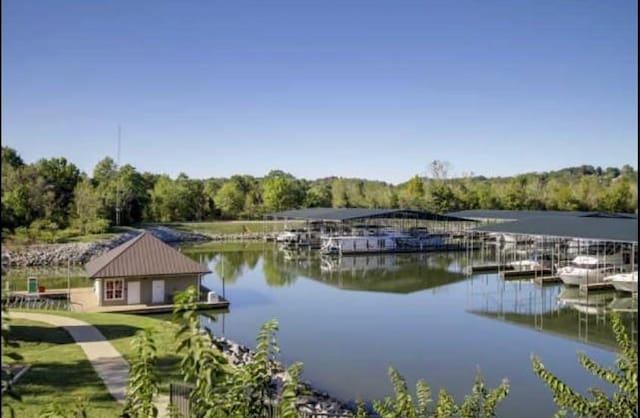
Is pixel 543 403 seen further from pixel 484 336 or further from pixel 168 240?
pixel 168 240

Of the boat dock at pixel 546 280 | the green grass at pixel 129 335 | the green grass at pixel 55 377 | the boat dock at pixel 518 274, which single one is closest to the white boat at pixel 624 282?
the boat dock at pixel 546 280

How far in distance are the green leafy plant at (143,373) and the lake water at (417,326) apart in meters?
5.89

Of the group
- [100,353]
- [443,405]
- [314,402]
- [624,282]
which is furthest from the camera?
[624,282]

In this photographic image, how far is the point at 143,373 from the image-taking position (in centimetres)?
414

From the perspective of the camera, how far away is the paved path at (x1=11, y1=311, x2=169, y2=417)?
37.2 feet

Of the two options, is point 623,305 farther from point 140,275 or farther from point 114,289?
point 114,289

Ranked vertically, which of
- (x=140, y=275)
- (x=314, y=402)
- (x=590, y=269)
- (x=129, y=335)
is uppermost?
(x=140, y=275)

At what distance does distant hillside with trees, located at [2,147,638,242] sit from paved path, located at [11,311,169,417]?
115ft

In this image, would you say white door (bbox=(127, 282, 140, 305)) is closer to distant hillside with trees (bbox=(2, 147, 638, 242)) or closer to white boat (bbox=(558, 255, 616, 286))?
white boat (bbox=(558, 255, 616, 286))

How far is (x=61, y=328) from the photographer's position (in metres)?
17.0

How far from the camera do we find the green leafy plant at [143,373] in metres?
3.97

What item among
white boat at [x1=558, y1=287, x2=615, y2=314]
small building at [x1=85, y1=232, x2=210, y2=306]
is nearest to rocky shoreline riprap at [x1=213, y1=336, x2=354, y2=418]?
small building at [x1=85, y1=232, x2=210, y2=306]

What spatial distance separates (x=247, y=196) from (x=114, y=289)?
55294mm

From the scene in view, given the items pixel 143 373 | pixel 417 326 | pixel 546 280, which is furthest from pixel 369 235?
pixel 143 373
